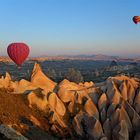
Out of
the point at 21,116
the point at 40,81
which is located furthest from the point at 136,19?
the point at 21,116

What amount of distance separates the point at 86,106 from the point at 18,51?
16.9 metres

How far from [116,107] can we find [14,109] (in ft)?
21.4

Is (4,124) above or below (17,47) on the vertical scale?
below

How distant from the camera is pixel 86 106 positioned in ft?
75.2

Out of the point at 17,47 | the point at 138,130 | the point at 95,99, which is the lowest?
the point at 138,130

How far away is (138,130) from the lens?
22.2 m

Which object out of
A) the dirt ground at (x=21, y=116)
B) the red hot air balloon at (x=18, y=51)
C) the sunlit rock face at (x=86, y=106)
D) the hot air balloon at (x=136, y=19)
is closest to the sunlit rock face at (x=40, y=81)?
the sunlit rock face at (x=86, y=106)

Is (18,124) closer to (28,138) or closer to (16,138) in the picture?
(28,138)

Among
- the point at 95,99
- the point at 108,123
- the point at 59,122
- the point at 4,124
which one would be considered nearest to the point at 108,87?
the point at 95,99

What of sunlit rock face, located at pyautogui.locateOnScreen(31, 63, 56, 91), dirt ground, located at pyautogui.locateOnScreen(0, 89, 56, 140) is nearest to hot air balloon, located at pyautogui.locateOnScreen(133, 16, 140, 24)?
sunlit rock face, located at pyautogui.locateOnScreen(31, 63, 56, 91)

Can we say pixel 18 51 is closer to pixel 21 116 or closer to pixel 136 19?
pixel 136 19

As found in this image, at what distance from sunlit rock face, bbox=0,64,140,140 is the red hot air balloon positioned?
12.8m

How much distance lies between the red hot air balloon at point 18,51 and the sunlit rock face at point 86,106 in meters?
12.8

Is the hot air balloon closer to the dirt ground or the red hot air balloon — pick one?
the red hot air balloon
